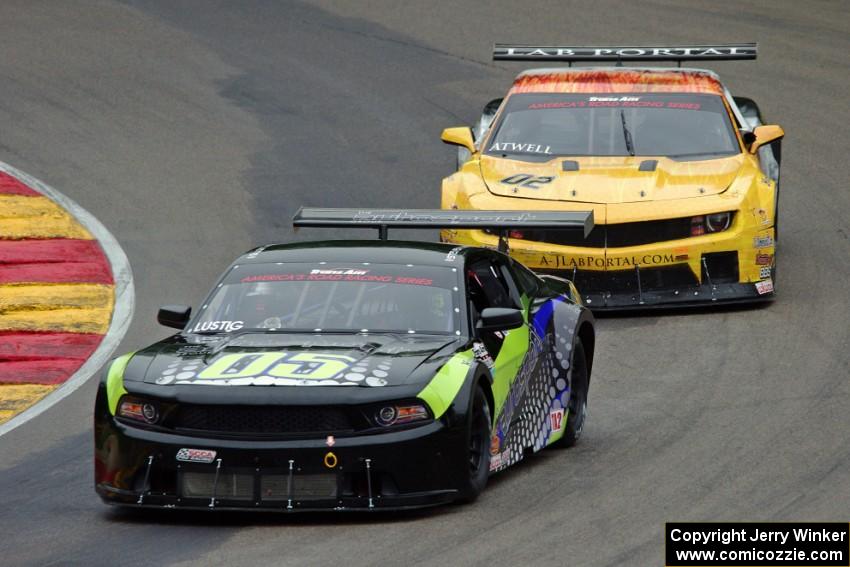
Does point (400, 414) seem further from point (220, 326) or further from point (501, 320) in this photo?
point (220, 326)

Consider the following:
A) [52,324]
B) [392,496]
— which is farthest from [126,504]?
[52,324]

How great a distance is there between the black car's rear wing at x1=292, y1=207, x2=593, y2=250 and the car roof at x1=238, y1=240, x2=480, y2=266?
40 centimetres

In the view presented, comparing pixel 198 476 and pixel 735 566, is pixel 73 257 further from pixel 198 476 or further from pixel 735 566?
pixel 735 566

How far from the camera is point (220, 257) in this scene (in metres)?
15.9

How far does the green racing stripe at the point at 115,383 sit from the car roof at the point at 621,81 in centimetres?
777

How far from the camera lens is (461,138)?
50.6 ft

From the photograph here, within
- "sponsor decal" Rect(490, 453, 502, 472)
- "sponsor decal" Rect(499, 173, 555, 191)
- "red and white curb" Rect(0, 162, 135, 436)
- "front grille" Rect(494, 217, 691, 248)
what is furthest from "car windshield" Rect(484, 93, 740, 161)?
"sponsor decal" Rect(490, 453, 502, 472)

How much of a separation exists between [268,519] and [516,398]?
1.64 meters

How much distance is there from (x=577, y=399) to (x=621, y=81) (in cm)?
605

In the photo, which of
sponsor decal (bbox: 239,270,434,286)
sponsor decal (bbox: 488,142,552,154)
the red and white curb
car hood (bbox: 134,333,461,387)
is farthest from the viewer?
sponsor decal (bbox: 488,142,552,154)

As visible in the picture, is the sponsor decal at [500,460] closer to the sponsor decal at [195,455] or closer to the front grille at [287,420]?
the front grille at [287,420]

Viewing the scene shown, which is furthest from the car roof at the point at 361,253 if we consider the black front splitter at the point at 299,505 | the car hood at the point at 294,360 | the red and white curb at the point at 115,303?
the red and white curb at the point at 115,303

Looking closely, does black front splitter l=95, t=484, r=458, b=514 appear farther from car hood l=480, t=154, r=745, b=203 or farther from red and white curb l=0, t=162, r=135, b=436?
car hood l=480, t=154, r=745, b=203

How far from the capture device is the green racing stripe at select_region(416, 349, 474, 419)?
8.30m
